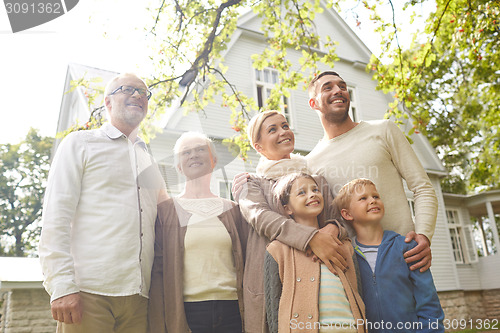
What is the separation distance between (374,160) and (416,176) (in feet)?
0.86

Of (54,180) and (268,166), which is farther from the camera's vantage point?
(268,166)

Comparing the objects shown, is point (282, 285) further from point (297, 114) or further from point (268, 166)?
point (297, 114)

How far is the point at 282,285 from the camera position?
6.97 ft

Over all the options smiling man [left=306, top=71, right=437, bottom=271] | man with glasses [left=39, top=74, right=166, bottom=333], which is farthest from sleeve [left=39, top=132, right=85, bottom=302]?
smiling man [left=306, top=71, right=437, bottom=271]

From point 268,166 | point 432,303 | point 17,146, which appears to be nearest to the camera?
point 432,303

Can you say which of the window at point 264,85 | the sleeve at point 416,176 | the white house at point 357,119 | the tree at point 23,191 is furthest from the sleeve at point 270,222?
the tree at point 23,191

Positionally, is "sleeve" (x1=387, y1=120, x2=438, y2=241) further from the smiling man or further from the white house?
the white house

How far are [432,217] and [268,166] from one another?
3.18ft

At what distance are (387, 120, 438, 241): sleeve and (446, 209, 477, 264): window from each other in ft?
46.6

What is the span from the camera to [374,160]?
101 inches

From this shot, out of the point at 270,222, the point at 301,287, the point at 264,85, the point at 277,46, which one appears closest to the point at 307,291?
the point at 301,287

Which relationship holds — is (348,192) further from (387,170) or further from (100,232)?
(100,232)

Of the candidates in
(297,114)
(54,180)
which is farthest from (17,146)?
(54,180)

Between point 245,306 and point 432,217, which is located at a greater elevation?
point 432,217
